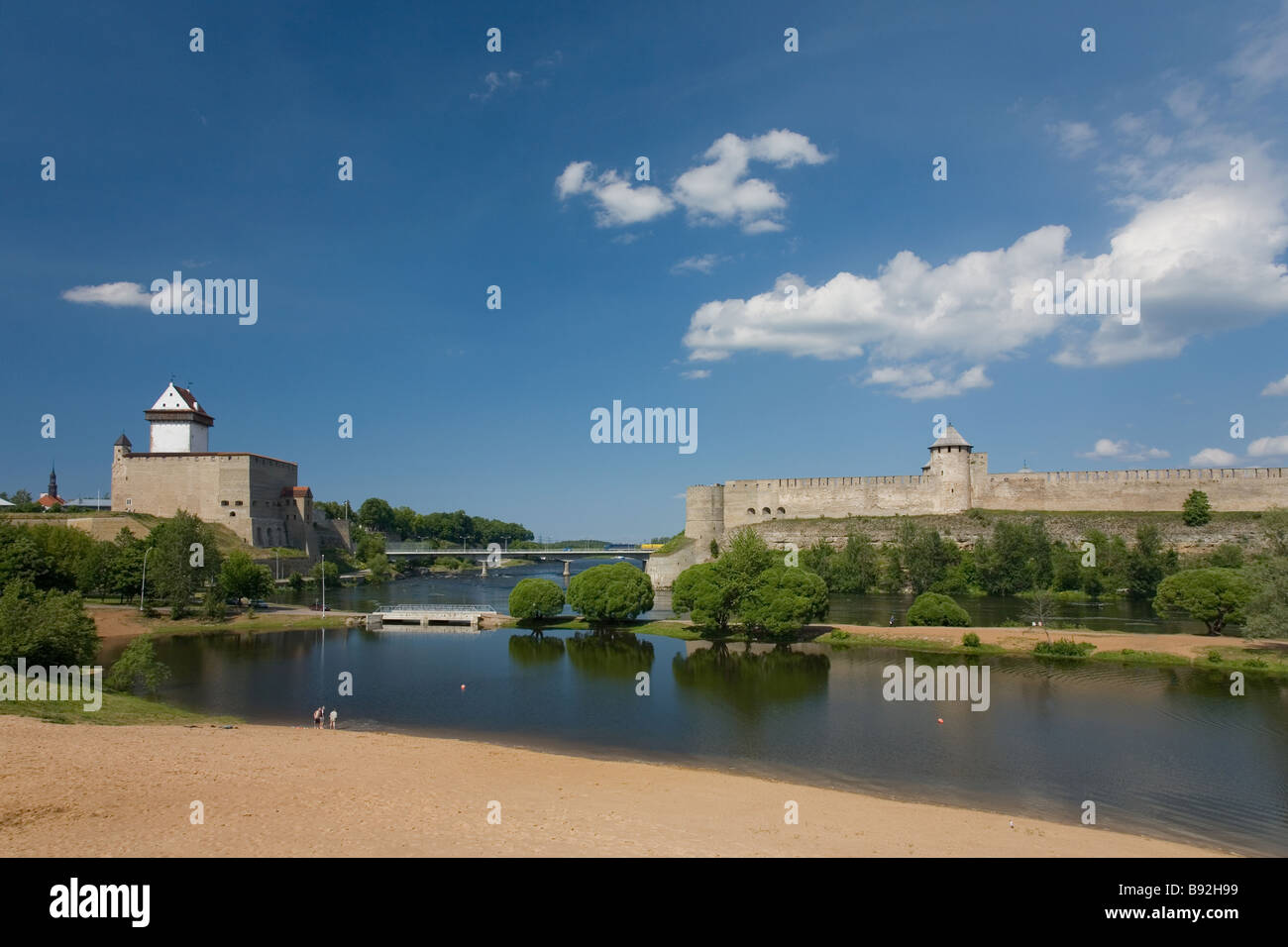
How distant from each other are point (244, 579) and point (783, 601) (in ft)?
99.1

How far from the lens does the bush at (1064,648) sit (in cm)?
2543

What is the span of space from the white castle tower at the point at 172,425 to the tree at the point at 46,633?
1843 inches

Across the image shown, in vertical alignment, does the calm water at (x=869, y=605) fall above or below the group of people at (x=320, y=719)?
below

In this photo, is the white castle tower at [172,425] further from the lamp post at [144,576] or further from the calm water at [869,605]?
the lamp post at [144,576]

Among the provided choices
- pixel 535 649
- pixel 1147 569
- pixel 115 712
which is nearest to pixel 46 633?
pixel 115 712

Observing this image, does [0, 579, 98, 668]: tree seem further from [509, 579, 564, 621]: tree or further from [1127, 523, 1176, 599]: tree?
[1127, 523, 1176, 599]: tree

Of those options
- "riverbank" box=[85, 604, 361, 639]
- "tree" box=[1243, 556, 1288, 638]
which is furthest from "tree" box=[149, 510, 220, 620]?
"tree" box=[1243, 556, 1288, 638]

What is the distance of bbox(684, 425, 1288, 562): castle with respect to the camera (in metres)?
46.4

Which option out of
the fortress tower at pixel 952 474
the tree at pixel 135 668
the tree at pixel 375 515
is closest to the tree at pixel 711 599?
the tree at pixel 135 668

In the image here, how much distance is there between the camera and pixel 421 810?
10758 mm

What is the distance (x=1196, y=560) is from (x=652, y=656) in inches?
1328

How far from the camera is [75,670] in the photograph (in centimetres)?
1980
